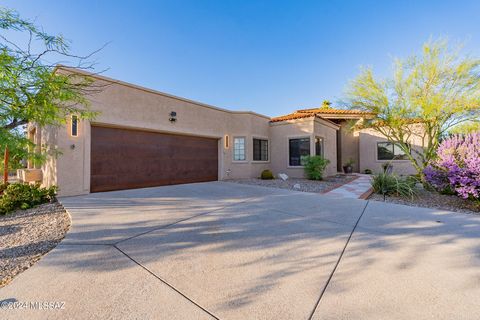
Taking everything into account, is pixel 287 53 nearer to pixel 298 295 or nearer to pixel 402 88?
pixel 402 88

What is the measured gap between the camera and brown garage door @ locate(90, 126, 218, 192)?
7.51m

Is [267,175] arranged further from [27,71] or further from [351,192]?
[27,71]

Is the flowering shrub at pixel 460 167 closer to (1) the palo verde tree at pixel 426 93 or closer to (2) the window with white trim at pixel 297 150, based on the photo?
(1) the palo verde tree at pixel 426 93

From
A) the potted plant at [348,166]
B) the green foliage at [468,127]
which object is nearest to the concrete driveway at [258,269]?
the green foliage at [468,127]

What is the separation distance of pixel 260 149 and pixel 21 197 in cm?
1074

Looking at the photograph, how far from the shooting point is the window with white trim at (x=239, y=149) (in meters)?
12.1

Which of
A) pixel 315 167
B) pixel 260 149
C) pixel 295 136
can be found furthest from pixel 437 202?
pixel 260 149

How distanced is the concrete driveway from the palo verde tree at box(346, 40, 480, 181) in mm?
4720

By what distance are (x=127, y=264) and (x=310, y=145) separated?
1092 cm

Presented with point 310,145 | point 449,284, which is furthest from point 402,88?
point 449,284

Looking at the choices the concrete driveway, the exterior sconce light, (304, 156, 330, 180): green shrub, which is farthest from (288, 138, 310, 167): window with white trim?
the concrete driveway

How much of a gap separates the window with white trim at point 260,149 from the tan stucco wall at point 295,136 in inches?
18.7

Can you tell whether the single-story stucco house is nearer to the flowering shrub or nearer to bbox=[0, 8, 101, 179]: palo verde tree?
the flowering shrub

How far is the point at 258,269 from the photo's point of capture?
2.48 metres
